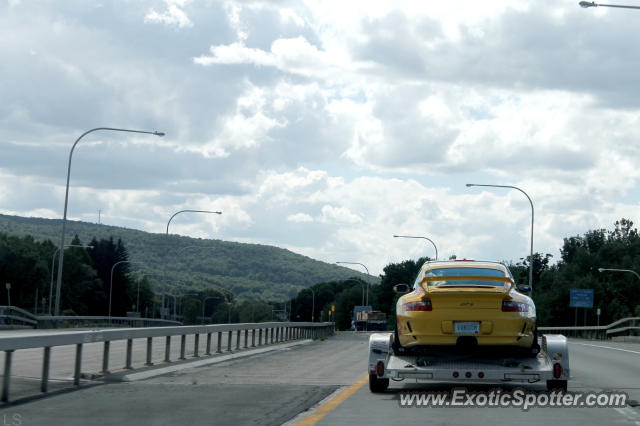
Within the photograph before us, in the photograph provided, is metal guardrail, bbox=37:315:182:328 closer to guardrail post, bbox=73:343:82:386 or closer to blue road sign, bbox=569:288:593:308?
guardrail post, bbox=73:343:82:386

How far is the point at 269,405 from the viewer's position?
12.5 meters

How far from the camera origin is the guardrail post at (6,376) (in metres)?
12.2

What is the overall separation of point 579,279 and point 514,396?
12132cm

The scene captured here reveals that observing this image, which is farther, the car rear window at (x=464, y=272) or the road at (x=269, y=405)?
the car rear window at (x=464, y=272)

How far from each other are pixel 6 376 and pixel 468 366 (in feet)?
19.7

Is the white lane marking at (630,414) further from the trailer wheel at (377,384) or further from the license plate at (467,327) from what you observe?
the trailer wheel at (377,384)

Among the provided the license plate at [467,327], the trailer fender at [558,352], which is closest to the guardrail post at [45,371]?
the license plate at [467,327]

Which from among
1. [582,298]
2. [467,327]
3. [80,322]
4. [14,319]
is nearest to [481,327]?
[467,327]

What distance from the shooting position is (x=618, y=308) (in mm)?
125688

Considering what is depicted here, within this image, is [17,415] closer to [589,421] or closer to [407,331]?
[407,331]

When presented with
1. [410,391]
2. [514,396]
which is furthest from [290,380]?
[514,396]

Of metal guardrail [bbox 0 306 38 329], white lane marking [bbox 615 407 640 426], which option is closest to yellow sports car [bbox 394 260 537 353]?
white lane marking [bbox 615 407 640 426]

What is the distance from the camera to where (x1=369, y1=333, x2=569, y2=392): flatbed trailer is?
13.3 meters

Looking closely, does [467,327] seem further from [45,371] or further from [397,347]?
[45,371]
